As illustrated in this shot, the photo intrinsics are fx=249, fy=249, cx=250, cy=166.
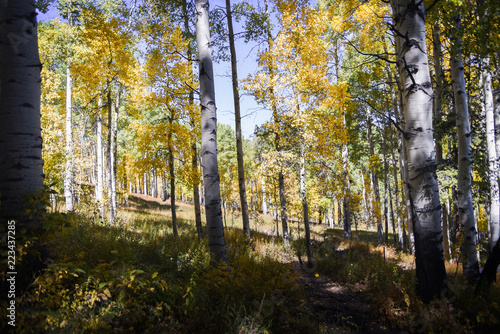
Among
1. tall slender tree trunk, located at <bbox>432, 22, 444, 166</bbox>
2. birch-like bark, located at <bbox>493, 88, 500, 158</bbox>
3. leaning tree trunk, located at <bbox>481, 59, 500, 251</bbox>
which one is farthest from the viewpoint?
tall slender tree trunk, located at <bbox>432, 22, 444, 166</bbox>

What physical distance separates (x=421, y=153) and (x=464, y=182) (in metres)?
2.74

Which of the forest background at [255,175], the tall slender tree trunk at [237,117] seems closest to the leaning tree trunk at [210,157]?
the forest background at [255,175]

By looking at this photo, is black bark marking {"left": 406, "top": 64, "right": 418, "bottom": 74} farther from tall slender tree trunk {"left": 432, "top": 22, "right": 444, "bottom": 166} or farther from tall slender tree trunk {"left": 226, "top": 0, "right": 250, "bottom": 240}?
tall slender tree trunk {"left": 226, "top": 0, "right": 250, "bottom": 240}

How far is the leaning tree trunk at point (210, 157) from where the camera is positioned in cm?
416

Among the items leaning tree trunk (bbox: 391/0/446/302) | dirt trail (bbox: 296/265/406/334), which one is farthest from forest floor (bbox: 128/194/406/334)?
leaning tree trunk (bbox: 391/0/446/302)

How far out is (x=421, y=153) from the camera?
3121mm

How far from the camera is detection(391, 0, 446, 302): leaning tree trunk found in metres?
3.10

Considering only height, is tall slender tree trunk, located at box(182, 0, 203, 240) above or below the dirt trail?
above

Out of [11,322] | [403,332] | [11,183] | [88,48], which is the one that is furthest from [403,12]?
[88,48]

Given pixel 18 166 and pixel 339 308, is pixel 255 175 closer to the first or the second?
pixel 339 308

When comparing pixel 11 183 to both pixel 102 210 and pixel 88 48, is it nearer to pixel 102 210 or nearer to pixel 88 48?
pixel 102 210

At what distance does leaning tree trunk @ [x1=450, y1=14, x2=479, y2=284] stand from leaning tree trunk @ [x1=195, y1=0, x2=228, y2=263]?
4.20 meters

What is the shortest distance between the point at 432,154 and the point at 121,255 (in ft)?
15.7

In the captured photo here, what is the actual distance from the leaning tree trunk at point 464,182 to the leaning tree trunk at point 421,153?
1689 millimetres
